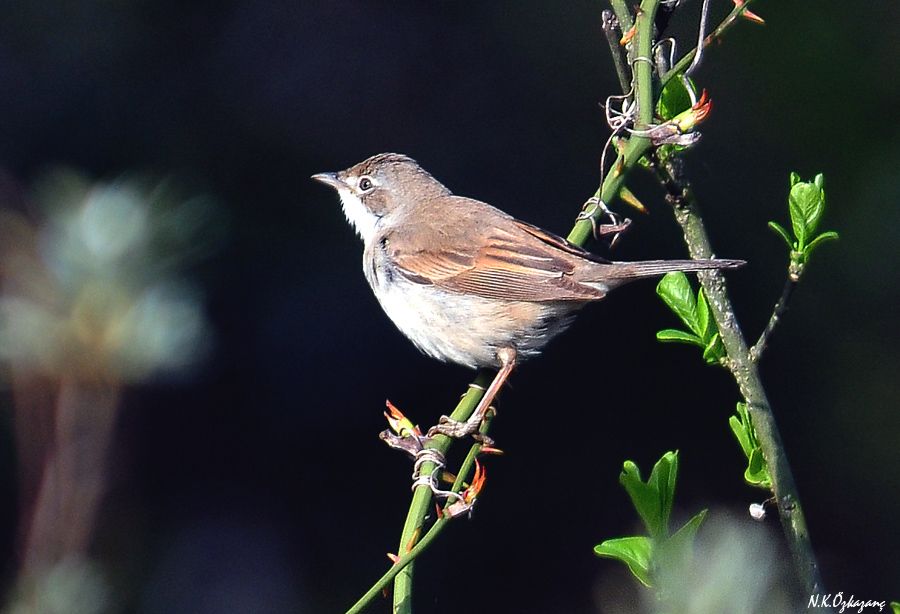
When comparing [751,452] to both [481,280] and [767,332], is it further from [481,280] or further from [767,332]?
[481,280]

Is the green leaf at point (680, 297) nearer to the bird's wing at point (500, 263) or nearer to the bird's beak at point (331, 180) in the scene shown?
the bird's wing at point (500, 263)

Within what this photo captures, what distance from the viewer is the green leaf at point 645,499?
2.03 m

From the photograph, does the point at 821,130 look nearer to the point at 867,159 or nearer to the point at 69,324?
the point at 867,159

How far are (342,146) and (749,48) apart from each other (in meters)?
2.62

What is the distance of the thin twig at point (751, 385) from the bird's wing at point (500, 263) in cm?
128

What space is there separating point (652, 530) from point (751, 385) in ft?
1.24

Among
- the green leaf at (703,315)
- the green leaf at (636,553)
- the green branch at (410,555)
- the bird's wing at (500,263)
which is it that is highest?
the bird's wing at (500,263)

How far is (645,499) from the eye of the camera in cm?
204

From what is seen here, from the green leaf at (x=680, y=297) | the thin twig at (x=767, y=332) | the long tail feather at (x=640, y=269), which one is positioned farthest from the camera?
the long tail feather at (x=640, y=269)

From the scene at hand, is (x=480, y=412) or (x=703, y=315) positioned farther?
(x=480, y=412)

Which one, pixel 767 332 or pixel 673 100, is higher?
pixel 673 100

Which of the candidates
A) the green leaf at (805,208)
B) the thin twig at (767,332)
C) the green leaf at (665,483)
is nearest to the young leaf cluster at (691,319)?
the thin twig at (767,332)

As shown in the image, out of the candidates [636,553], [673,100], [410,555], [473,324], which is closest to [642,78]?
[673,100]

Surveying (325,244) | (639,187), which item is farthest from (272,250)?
(639,187)
